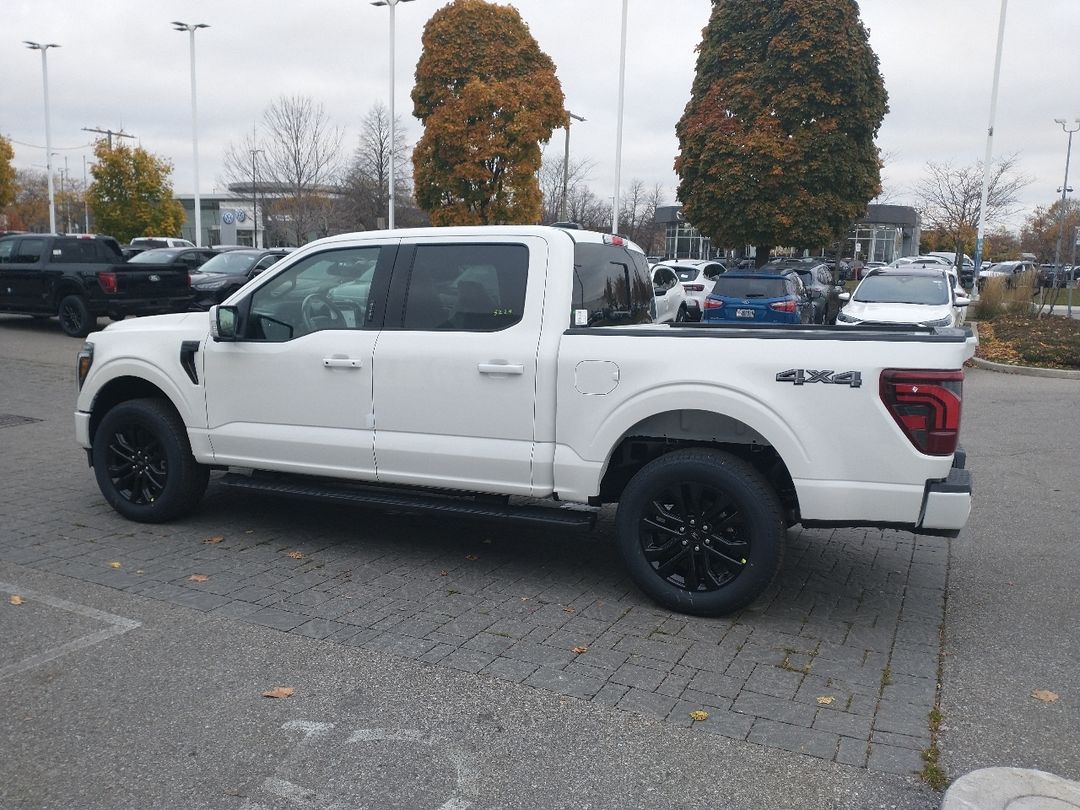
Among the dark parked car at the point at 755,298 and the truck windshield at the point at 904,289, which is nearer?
the truck windshield at the point at 904,289

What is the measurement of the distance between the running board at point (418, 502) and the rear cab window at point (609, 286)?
1.08 m

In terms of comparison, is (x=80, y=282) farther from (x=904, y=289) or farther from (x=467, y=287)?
(x=904, y=289)

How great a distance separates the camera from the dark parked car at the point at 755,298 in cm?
1734

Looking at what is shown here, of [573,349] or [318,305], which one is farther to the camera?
[318,305]

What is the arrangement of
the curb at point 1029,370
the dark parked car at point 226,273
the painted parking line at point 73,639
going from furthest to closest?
1. the dark parked car at point 226,273
2. the curb at point 1029,370
3. the painted parking line at point 73,639

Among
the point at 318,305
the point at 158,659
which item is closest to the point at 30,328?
the point at 318,305

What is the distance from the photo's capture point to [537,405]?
5.09 m

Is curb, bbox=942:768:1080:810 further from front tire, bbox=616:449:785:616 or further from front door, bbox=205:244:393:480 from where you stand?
front door, bbox=205:244:393:480

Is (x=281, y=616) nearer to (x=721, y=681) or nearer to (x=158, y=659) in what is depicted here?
(x=158, y=659)

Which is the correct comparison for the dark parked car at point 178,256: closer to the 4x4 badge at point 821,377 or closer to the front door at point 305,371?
the front door at point 305,371

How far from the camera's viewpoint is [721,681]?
417 centimetres

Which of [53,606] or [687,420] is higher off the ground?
[687,420]

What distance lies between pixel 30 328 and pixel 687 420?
19056mm

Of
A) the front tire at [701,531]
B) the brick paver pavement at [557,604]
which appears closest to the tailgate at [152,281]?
the brick paver pavement at [557,604]
